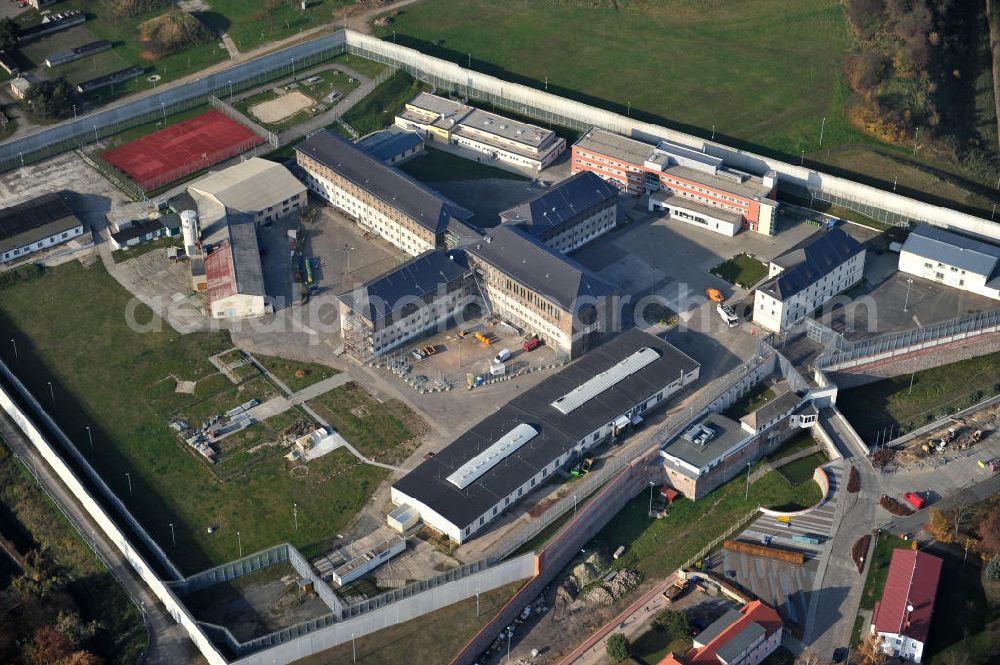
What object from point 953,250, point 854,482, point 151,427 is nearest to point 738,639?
point 854,482

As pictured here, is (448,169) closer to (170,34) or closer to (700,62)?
(700,62)

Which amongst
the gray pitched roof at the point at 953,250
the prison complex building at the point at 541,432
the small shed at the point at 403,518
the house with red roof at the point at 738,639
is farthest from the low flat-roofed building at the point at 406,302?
the gray pitched roof at the point at 953,250

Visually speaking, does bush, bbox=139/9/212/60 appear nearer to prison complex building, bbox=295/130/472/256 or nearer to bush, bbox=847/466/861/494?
prison complex building, bbox=295/130/472/256

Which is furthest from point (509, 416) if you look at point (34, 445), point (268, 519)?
point (34, 445)

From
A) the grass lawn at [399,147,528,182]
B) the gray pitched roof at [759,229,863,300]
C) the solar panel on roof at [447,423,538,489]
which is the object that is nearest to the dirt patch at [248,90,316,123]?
the grass lawn at [399,147,528,182]

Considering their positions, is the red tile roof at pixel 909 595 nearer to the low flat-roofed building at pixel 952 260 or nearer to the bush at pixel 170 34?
the low flat-roofed building at pixel 952 260

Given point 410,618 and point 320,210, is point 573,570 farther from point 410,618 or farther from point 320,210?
point 320,210
